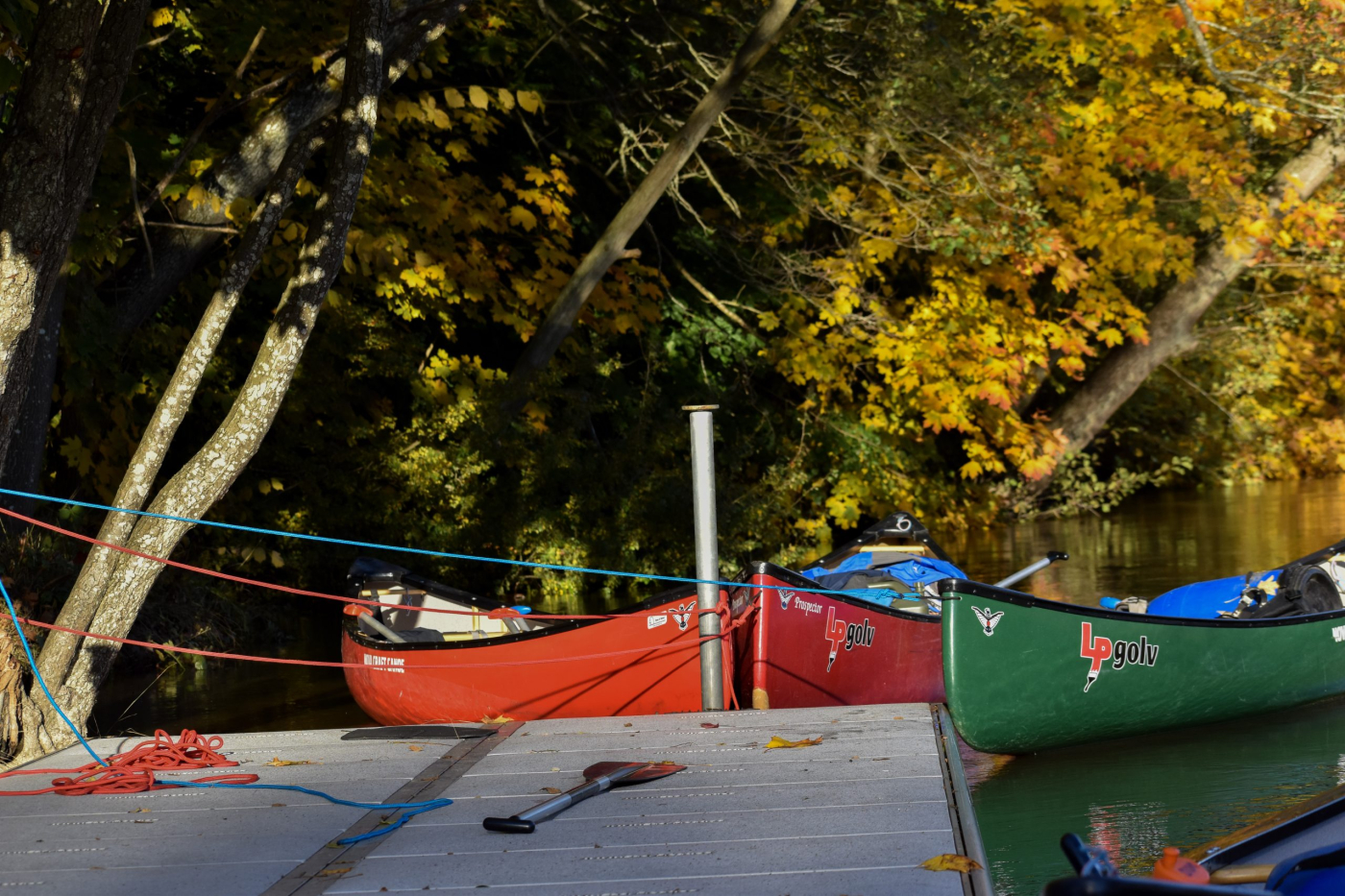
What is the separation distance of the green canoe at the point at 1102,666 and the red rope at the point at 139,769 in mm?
3331

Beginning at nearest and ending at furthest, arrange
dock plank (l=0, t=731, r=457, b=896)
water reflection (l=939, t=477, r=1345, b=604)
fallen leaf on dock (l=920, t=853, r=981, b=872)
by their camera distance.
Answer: fallen leaf on dock (l=920, t=853, r=981, b=872) < dock plank (l=0, t=731, r=457, b=896) < water reflection (l=939, t=477, r=1345, b=604)

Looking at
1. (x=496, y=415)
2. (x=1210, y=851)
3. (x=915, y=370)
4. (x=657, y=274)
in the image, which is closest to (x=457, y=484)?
(x=496, y=415)

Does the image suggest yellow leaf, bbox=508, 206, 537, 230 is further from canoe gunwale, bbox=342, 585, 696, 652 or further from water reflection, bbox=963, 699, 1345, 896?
water reflection, bbox=963, 699, 1345, 896

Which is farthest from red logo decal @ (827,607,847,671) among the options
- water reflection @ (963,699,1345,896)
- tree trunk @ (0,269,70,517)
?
tree trunk @ (0,269,70,517)

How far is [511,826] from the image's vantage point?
4.18m

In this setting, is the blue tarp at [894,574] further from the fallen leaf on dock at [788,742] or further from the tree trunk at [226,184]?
the tree trunk at [226,184]

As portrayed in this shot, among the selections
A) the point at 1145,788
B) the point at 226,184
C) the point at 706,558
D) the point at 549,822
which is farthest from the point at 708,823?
the point at 226,184

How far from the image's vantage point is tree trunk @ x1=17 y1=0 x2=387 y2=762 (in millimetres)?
6242

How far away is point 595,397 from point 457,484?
2.44 m

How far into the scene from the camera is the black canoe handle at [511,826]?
417cm

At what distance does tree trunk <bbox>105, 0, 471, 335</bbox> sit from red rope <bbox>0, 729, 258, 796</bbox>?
512 cm

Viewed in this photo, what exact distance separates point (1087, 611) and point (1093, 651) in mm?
232

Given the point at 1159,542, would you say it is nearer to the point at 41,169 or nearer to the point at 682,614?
the point at 682,614

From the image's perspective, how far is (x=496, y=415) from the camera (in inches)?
535
